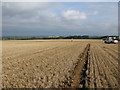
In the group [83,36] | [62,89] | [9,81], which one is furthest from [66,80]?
[83,36]

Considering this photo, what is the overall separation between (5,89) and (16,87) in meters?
0.47

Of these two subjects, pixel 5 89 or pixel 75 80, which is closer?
pixel 5 89

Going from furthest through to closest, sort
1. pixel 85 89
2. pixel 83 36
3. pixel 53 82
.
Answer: pixel 83 36, pixel 53 82, pixel 85 89

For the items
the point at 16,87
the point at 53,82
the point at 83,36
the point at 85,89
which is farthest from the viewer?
the point at 83,36

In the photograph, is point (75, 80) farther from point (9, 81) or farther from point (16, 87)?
point (9, 81)

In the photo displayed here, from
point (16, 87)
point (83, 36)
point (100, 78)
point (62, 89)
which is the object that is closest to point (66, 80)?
point (62, 89)

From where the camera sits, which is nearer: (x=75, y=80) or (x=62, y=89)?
(x=62, y=89)

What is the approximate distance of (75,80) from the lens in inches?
305

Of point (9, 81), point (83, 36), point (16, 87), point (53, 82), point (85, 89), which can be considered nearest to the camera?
point (85, 89)

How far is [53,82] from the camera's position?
7.40 m

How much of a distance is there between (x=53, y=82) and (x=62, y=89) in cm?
101

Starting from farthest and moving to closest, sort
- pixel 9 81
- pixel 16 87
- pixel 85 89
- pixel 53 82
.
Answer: pixel 9 81
pixel 53 82
pixel 16 87
pixel 85 89

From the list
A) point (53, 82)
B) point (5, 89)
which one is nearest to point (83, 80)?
point (53, 82)

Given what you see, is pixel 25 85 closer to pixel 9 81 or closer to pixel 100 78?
pixel 9 81
